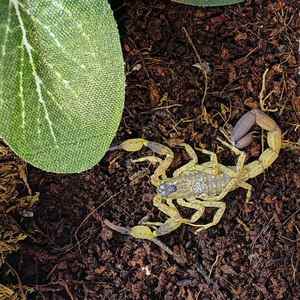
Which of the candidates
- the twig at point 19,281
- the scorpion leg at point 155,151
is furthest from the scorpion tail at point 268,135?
the twig at point 19,281

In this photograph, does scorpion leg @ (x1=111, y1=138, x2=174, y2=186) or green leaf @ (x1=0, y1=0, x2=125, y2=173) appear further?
scorpion leg @ (x1=111, y1=138, x2=174, y2=186)

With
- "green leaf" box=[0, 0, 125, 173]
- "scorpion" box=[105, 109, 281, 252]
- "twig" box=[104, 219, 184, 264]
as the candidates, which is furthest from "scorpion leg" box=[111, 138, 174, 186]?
"green leaf" box=[0, 0, 125, 173]

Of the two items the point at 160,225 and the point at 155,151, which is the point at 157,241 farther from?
the point at 155,151

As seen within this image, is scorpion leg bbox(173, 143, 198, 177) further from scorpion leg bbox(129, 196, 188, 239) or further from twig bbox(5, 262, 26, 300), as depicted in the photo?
twig bbox(5, 262, 26, 300)

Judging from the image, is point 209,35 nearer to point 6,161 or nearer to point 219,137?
point 219,137

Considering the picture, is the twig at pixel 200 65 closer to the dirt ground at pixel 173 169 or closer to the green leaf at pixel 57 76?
the dirt ground at pixel 173 169

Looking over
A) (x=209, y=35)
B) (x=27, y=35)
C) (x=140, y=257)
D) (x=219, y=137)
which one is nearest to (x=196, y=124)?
(x=219, y=137)
